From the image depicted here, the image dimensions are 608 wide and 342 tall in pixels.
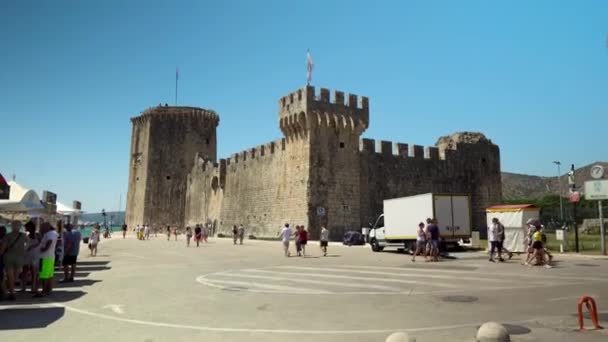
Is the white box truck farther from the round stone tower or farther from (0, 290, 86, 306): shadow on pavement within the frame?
the round stone tower

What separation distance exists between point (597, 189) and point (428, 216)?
269 inches

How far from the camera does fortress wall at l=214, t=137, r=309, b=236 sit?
30.1 meters

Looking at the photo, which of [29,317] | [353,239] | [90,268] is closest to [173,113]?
[353,239]

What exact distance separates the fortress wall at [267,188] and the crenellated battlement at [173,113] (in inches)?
744

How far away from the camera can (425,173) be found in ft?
114

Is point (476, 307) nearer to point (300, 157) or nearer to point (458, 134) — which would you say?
point (300, 157)

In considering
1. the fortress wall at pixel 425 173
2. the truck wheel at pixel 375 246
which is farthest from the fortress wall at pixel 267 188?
the truck wheel at pixel 375 246

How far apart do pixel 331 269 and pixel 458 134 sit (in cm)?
2920

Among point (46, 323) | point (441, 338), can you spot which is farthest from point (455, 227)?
point (46, 323)

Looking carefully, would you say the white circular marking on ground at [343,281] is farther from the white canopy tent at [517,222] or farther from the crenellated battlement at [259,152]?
the crenellated battlement at [259,152]

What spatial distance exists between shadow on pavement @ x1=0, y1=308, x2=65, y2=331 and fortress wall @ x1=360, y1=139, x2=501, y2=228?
81.7 feet

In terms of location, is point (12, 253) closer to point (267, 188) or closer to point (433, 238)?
point (433, 238)

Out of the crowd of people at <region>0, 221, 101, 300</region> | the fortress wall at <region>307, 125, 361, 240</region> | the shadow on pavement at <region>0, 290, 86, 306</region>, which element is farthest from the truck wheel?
the crowd of people at <region>0, 221, 101, 300</region>

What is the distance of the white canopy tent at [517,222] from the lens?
717 inches
